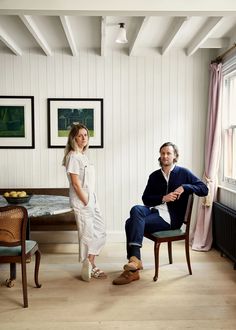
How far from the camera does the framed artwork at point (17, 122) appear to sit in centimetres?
→ 517

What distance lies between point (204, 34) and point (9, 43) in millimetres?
2238

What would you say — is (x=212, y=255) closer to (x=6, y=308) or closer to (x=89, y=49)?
(x=6, y=308)

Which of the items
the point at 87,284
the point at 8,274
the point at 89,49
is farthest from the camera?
the point at 89,49

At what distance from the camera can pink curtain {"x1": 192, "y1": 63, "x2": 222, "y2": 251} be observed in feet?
15.8

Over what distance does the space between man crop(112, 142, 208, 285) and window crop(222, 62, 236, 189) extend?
3.36ft

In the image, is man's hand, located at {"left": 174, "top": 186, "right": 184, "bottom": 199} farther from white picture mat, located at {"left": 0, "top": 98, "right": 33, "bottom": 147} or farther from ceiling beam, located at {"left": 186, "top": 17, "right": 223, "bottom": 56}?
white picture mat, located at {"left": 0, "top": 98, "right": 33, "bottom": 147}

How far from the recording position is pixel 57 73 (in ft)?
17.0

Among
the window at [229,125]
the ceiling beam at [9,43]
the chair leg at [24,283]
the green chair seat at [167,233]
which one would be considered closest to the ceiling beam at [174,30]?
the window at [229,125]

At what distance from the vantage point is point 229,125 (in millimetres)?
4855

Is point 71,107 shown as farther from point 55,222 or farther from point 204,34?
point 204,34

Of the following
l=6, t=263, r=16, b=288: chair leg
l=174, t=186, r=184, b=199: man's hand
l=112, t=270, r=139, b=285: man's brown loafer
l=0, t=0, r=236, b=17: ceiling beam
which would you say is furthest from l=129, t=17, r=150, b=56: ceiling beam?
l=6, t=263, r=16, b=288: chair leg

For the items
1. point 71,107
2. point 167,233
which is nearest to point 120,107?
point 71,107

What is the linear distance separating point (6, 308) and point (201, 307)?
1.56 meters

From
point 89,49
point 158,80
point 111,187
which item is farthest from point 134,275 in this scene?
point 89,49
